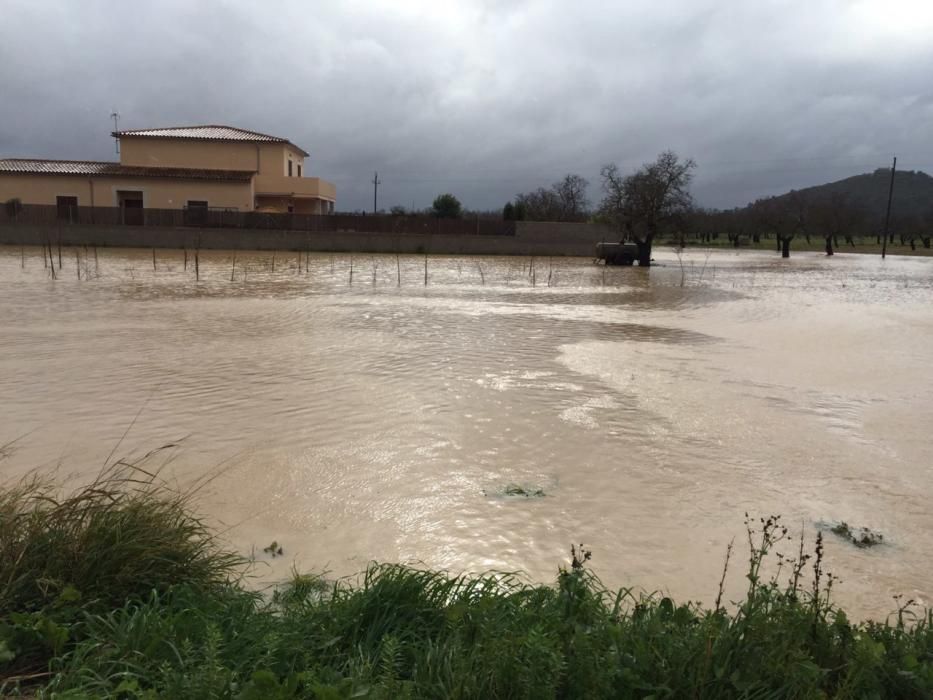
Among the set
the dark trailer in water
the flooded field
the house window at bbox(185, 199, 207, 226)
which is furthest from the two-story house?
the flooded field

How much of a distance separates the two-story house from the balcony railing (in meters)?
1.10

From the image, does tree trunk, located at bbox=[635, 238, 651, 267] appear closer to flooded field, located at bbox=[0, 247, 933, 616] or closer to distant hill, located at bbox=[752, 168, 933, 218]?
flooded field, located at bbox=[0, 247, 933, 616]

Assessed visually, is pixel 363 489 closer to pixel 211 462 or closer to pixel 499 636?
pixel 211 462

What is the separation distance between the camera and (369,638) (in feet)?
10.2

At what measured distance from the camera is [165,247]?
4159cm

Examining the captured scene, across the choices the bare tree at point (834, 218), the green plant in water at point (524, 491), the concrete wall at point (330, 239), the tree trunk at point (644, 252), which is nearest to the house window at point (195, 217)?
the concrete wall at point (330, 239)

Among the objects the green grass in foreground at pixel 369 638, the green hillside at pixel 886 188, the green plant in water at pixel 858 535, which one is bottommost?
the green plant in water at pixel 858 535

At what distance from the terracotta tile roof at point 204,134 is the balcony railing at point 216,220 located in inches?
323

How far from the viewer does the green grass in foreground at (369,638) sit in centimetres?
270

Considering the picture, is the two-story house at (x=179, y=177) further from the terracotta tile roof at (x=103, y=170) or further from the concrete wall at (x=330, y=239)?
the concrete wall at (x=330, y=239)

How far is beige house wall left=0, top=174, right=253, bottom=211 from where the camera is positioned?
46.8m

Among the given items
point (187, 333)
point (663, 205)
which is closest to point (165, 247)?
point (663, 205)

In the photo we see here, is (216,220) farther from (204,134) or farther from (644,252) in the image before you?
(644,252)

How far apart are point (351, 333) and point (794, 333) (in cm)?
914
